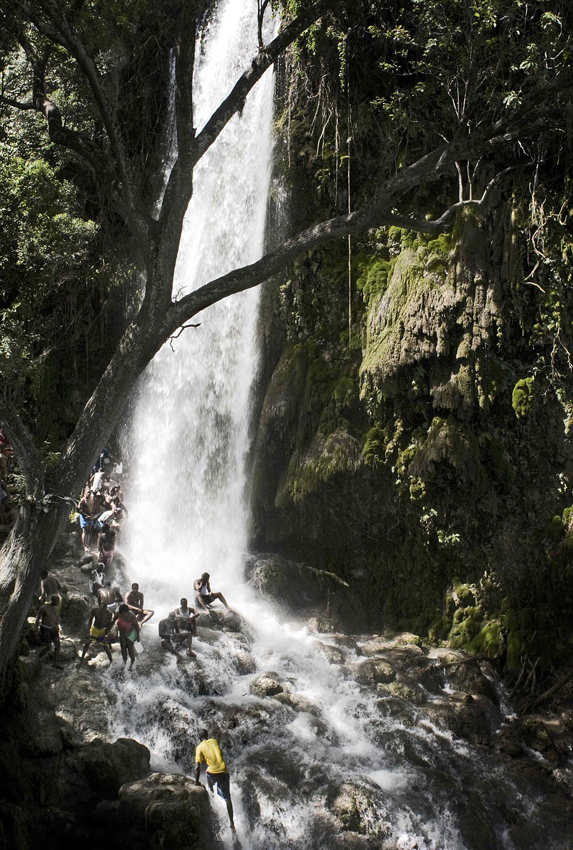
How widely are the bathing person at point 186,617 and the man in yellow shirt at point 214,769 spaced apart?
2.72 meters

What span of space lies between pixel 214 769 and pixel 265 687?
2094 millimetres

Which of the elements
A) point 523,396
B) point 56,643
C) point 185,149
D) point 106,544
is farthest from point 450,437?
point 56,643

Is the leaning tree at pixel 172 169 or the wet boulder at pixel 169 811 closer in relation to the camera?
the wet boulder at pixel 169 811

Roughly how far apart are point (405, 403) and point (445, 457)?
1.32 m

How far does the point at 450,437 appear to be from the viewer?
11.0 metres

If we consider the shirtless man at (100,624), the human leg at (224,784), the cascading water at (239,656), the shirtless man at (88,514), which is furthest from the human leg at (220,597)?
the human leg at (224,784)

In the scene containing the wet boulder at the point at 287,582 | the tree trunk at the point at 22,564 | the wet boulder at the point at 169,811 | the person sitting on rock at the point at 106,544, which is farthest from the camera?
the wet boulder at the point at 287,582

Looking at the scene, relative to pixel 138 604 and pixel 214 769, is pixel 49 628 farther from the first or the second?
pixel 214 769

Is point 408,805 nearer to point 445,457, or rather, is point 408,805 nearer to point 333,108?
point 445,457

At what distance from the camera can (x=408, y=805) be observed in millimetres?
7750

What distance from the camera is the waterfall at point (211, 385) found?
14.1 metres

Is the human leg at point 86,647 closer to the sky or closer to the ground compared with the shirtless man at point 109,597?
closer to the ground

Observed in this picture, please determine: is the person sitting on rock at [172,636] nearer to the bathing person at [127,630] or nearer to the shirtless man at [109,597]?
the bathing person at [127,630]

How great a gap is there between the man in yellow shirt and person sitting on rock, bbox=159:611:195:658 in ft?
7.76
